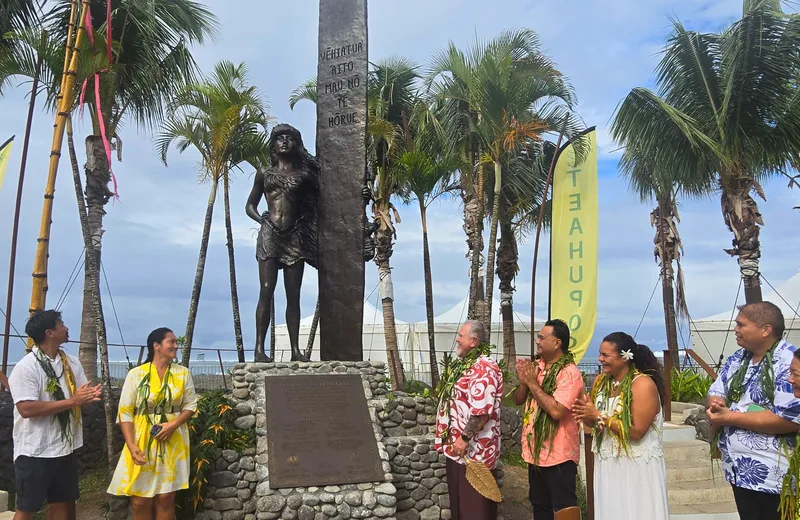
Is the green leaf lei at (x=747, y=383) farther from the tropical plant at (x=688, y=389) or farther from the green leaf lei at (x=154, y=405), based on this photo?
the tropical plant at (x=688, y=389)

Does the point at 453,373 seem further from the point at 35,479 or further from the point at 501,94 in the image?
the point at 501,94

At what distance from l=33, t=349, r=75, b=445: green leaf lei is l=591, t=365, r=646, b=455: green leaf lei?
3224 millimetres

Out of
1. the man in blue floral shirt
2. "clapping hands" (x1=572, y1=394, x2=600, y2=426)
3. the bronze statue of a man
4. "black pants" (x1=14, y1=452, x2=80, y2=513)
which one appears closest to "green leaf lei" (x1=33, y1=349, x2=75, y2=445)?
"black pants" (x1=14, y1=452, x2=80, y2=513)

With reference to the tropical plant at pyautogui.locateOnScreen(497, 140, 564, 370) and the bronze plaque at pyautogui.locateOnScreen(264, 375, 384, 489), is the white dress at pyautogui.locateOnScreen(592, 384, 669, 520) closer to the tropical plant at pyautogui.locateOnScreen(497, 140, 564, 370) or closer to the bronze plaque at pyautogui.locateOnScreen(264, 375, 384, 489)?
the bronze plaque at pyautogui.locateOnScreen(264, 375, 384, 489)

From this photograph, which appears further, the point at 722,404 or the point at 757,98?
the point at 757,98

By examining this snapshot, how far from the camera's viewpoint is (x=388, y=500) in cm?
489

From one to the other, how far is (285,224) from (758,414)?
14.9ft

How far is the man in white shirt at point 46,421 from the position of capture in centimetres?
388

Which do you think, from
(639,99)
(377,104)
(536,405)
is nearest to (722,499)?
(536,405)

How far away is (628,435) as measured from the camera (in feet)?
11.6

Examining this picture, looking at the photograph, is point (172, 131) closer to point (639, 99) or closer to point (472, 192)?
point (472, 192)

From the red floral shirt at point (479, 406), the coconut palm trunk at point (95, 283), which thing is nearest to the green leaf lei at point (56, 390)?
the red floral shirt at point (479, 406)

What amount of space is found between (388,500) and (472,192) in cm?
1098

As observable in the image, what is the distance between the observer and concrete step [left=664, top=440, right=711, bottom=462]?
8023mm
